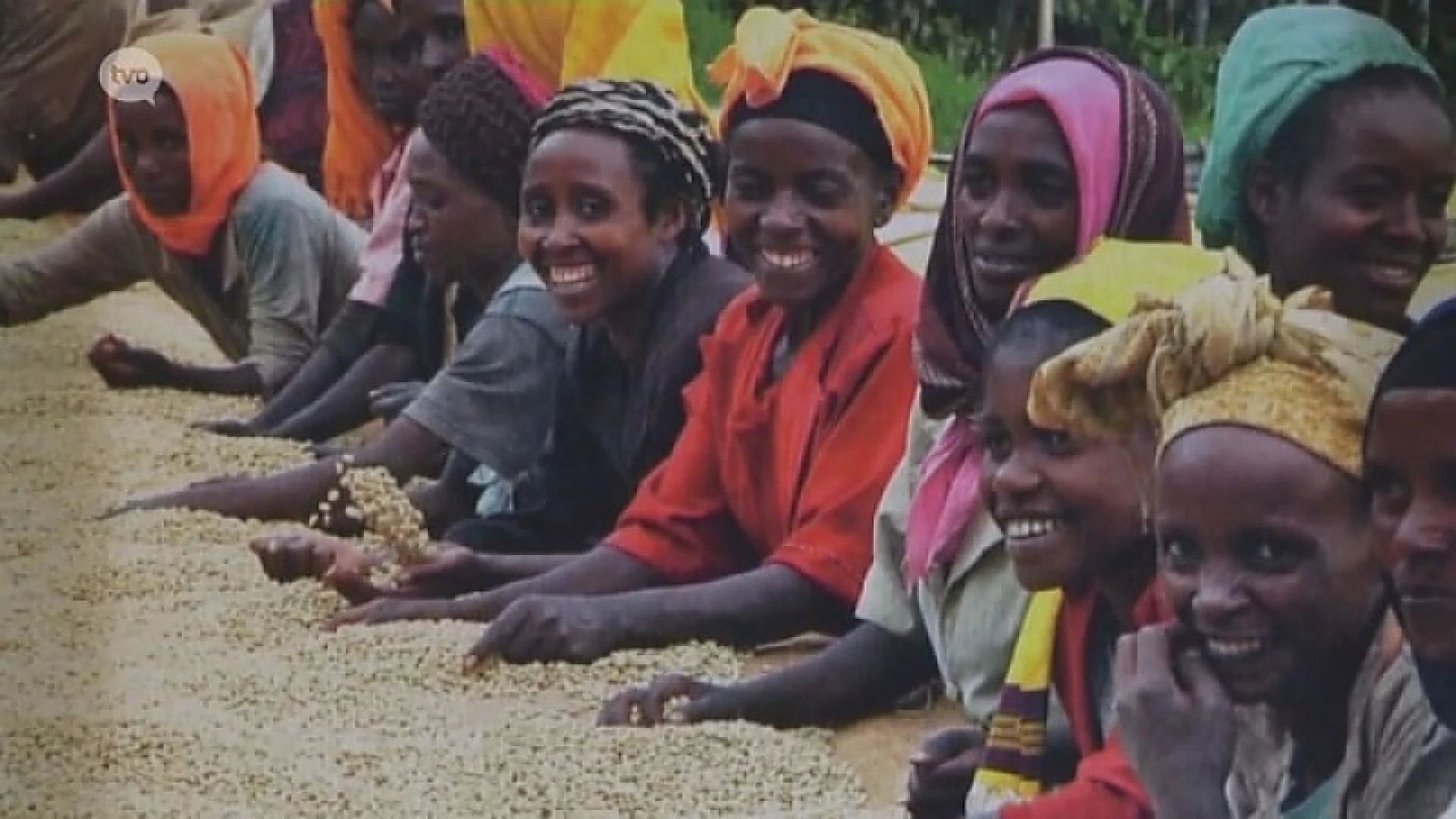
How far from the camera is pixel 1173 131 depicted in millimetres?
4234

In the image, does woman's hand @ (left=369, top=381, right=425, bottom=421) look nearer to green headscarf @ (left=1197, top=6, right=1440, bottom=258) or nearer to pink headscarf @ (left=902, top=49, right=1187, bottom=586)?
pink headscarf @ (left=902, top=49, right=1187, bottom=586)

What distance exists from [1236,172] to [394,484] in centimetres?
187

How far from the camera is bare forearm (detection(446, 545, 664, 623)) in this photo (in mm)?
5234

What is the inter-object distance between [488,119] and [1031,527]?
9.14ft

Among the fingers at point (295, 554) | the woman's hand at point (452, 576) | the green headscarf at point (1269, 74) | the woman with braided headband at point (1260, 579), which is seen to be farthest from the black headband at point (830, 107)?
the woman with braided headband at point (1260, 579)

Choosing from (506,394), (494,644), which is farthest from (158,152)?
(494,644)

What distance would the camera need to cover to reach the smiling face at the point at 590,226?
17.9 ft

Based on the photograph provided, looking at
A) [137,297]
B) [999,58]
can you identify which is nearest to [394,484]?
[999,58]

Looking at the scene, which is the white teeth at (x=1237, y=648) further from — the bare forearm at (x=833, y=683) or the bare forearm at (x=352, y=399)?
the bare forearm at (x=352, y=399)

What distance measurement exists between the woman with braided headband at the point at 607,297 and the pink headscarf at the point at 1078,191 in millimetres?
1097

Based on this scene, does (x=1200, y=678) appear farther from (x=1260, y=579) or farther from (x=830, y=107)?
(x=830, y=107)

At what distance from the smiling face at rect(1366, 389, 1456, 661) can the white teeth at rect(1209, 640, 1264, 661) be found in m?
0.24

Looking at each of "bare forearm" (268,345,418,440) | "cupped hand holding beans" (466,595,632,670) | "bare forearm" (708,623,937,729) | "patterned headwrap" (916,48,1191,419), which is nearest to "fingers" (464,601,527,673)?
"cupped hand holding beans" (466,595,632,670)

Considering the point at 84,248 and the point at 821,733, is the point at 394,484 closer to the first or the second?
the point at 821,733
